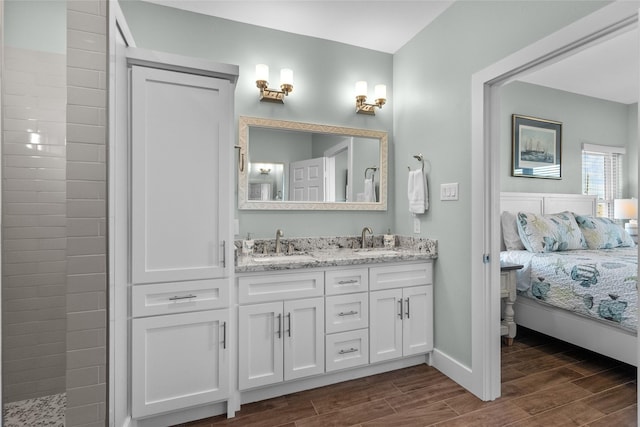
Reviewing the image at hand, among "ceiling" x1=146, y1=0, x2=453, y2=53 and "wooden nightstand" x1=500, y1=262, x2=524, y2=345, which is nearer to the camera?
"ceiling" x1=146, y1=0, x2=453, y2=53

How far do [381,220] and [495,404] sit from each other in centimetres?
153

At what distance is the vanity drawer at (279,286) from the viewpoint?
6.22 ft

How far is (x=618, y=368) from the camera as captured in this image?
93.5 inches

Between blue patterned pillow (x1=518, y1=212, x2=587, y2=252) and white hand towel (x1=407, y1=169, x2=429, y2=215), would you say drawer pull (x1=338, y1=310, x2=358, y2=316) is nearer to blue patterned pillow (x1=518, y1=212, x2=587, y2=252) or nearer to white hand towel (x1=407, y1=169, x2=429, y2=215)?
white hand towel (x1=407, y1=169, x2=429, y2=215)

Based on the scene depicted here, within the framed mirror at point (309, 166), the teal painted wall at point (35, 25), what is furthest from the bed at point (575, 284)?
the teal painted wall at point (35, 25)

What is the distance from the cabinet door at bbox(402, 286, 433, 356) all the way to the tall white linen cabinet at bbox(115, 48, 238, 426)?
124cm

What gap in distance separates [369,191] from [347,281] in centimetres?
98

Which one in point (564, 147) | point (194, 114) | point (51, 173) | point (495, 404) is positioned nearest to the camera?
point (194, 114)

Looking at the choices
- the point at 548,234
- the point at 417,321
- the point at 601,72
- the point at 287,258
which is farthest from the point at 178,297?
the point at 601,72

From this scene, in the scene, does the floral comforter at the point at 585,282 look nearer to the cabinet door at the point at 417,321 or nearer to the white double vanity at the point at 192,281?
the cabinet door at the point at 417,321

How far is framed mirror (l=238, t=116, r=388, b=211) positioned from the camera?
2.49m

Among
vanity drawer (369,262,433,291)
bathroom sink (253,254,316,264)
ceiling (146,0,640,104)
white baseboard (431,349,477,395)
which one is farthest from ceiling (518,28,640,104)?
bathroom sink (253,254,316,264)

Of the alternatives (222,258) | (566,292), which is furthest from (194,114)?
(566,292)

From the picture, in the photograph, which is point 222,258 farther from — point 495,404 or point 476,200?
point 495,404
